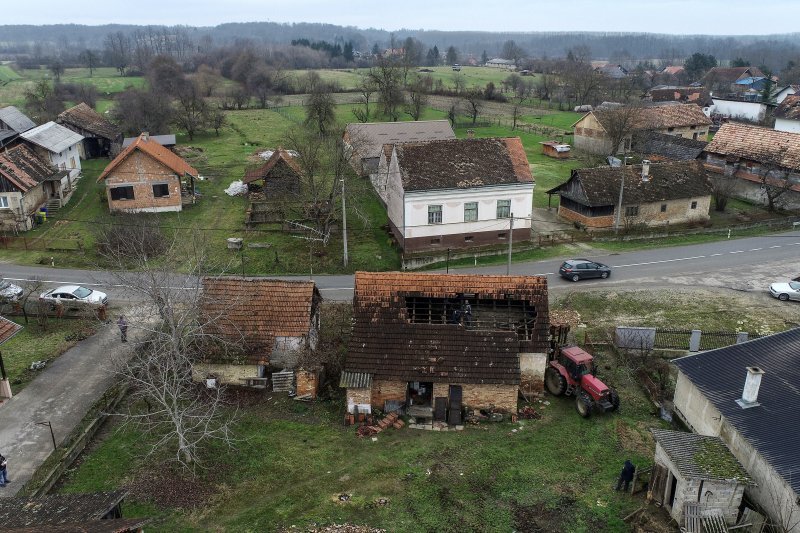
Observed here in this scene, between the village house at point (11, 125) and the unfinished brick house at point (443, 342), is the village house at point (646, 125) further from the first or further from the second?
the village house at point (11, 125)

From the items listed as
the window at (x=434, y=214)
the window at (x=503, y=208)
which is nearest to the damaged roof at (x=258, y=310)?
the window at (x=434, y=214)

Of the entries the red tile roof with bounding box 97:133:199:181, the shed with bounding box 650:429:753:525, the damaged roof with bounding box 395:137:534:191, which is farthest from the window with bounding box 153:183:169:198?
the shed with bounding box 650:429:753:525

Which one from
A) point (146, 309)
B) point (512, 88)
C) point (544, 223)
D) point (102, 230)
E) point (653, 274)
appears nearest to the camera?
point (146, 309)

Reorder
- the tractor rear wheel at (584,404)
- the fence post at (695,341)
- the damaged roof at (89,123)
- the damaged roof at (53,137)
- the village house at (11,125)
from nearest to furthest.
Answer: the tractor rear wheel at (584,404), the fence post at (695,341), the damaged roof at (53,137), the village house at (11,125), the damaged roof at (89,123)

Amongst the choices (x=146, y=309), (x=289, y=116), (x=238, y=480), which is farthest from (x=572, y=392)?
(x=289, y=116)

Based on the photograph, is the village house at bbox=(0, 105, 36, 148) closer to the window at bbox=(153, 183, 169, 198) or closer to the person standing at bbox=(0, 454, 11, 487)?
the window at bbox=(153, 183, 169, 198)

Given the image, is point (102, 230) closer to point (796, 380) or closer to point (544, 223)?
point (544, 223)

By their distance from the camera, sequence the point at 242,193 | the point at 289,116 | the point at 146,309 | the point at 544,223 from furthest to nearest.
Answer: the point at 289,116, the point at 242,193, the point at 544,223, the point at 146,309
